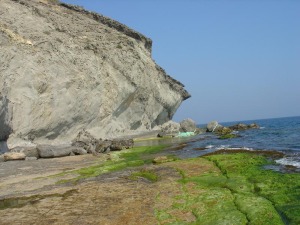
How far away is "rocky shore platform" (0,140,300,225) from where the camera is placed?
493 inches

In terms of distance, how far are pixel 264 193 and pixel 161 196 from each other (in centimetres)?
479

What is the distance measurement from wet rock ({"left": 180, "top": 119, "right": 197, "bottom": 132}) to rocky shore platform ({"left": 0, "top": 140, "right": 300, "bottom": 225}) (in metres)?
57.0

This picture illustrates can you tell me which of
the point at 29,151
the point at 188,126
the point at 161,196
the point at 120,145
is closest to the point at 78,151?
the point at 29,151

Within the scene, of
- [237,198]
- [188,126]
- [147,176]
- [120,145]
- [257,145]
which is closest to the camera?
[237,198]

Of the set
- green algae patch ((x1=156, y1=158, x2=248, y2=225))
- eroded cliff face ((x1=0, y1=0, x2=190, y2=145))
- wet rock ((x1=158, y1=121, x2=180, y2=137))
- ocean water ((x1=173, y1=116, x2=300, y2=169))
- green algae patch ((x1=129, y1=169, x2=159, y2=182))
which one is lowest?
green algae patch ((x1=156, y1=158, x2=248, y2=225))

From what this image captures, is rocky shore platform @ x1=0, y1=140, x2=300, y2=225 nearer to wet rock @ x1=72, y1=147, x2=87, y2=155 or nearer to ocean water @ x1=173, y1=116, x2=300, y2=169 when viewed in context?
ocean water @ x1=173, y1=116, x2=300, y2=169

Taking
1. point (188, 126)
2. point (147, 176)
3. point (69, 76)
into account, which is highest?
point (69, 76)

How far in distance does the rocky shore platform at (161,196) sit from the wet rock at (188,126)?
5697cm

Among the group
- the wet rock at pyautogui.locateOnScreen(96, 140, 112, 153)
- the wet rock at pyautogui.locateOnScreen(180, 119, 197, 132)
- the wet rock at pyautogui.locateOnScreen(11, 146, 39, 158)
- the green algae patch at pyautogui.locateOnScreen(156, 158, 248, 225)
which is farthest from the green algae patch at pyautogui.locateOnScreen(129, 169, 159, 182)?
the wet rock at pyautogui.locateOnScreen(180, 119, 197, 132)

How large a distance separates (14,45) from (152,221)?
38177 mm

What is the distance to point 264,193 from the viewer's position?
1516cm

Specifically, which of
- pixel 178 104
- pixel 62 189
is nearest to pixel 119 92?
pixel 178 104

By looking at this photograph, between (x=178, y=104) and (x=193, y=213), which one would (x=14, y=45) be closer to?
(x=193, y=213)

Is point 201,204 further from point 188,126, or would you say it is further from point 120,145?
point 188,126
